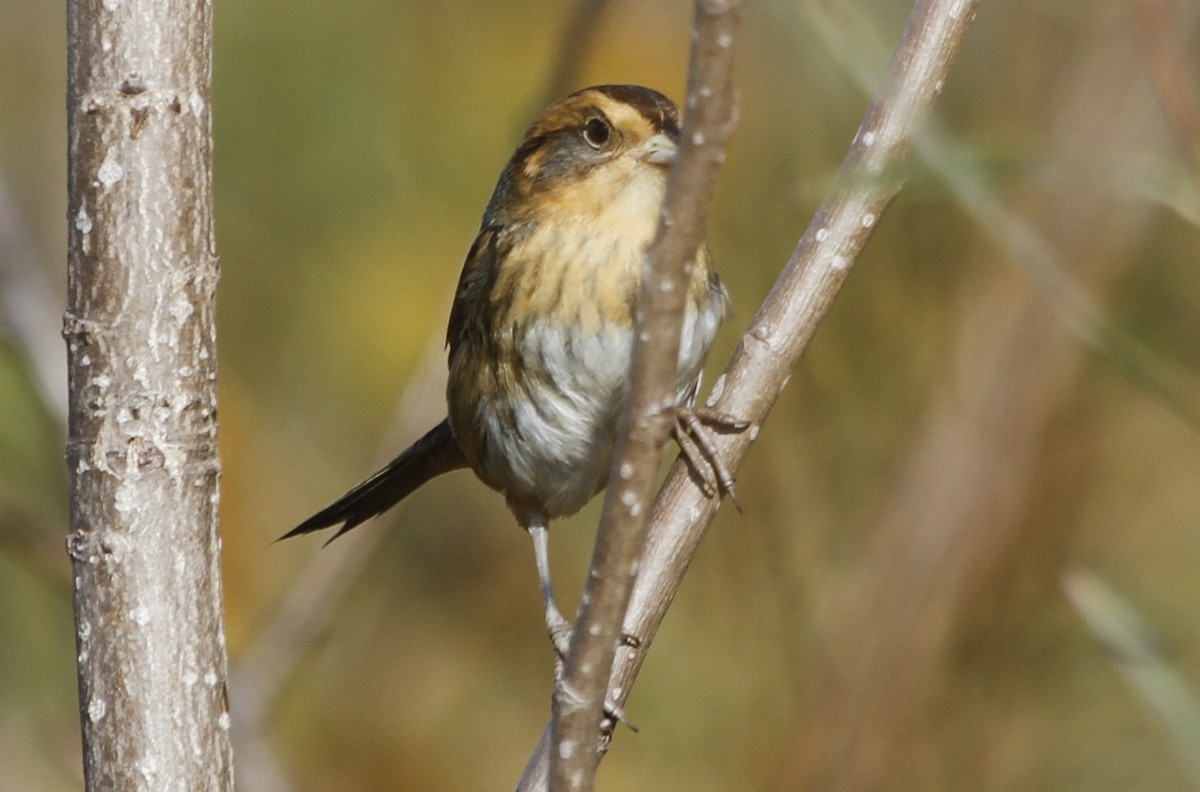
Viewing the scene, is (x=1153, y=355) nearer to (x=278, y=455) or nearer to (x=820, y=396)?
(x=820, y=396)

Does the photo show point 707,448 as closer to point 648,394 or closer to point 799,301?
point 799,301

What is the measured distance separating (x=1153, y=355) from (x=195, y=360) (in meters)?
1.11

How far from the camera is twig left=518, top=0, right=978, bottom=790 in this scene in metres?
1.84

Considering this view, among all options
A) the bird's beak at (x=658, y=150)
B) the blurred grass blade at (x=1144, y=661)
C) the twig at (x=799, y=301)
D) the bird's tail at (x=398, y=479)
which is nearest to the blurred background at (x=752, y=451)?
the bird's tail at (x=398, y=479)

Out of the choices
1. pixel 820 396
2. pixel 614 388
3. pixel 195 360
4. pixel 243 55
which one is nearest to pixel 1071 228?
pixel 820 396

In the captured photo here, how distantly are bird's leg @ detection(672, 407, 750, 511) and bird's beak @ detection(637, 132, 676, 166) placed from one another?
2.25 feet

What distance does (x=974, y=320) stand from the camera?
3.41 metres

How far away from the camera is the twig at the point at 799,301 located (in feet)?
6.05

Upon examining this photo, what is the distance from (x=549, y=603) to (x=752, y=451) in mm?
1035

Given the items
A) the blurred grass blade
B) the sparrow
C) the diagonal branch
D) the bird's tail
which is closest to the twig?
the diagonal branch

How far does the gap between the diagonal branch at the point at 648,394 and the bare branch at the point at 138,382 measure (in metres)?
0.51

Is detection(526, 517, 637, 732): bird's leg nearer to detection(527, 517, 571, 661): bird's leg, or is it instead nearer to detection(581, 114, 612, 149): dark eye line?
detection(527, 517, 571, 661): bird's leg

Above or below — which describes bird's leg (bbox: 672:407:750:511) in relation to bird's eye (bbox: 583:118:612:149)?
below

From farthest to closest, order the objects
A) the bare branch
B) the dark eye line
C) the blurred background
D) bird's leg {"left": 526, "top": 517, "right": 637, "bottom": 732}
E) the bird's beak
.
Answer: the blurred background, bird's leg {"left": 526, "top": 517, "right": 637, "bottom": 732}, the dark eye line, the bird's beak, the bare branch
